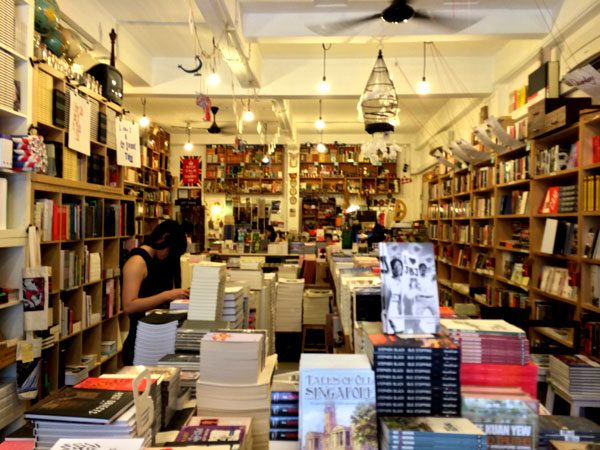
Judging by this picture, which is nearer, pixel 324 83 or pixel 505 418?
pixel 505 418

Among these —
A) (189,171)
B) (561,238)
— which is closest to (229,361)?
(561,238)

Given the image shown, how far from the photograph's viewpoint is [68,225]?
365 centimetres

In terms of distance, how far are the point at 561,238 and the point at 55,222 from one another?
4176 mm

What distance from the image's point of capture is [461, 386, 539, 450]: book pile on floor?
1158 millimetres

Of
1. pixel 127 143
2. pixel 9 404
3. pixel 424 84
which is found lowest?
pixel 9 404

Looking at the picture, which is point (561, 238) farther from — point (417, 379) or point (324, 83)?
→ point (324, 83)

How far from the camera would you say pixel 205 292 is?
226 centimetres

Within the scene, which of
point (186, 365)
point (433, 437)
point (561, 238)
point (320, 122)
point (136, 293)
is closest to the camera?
point (433, 437)

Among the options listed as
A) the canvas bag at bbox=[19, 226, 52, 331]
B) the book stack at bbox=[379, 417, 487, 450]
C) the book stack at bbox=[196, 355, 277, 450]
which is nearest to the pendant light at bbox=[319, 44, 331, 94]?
the canvas bag at bbox=[19, 226, 52, 331]

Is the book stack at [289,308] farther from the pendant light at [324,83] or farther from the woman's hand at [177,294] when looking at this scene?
the pendant light at [324,83]

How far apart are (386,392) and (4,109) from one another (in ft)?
9.40

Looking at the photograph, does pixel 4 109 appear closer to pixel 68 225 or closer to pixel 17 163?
pixel 17 163

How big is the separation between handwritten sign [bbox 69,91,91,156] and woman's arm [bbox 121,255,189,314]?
145cm

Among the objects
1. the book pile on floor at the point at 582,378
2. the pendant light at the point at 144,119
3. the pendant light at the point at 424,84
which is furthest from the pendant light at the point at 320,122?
the book pile on floor at the point at 582,378
